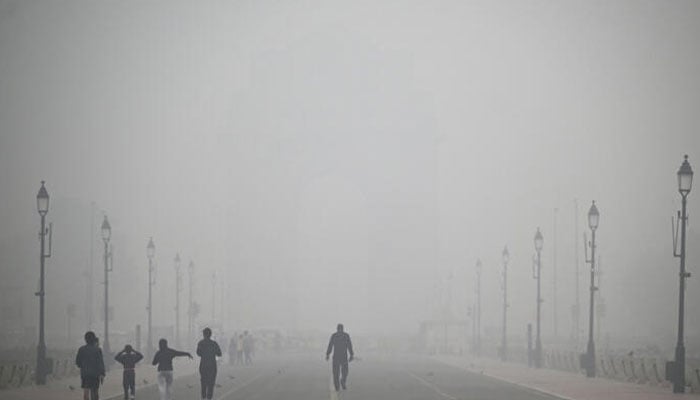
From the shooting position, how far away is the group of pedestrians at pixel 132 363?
32.0m

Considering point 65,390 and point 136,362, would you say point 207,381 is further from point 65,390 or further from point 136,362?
point 65,390

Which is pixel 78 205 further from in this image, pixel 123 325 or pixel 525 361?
pixel 525 361

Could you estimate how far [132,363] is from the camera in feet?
116

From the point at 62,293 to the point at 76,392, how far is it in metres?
84.7

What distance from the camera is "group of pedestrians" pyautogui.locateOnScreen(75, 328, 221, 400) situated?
32000 mm

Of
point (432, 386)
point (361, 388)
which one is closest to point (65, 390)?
point (361, 388)

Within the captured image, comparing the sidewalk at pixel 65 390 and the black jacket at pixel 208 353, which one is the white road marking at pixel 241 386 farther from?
the black jacket at pixel 208 353

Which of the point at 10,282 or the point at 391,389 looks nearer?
the point at 391,389

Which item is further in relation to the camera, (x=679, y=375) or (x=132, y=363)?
(x=679, y=375)

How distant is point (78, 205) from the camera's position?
143125 millimetres

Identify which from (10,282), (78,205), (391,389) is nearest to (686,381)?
(391,389)

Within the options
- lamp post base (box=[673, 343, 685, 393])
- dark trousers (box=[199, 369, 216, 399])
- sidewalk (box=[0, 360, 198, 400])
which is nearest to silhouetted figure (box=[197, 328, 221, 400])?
dark trousers (box=[199, 369, 216, 399])

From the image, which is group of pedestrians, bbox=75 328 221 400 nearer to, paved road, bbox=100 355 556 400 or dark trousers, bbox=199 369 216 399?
dark trousers, bbox=199 369 216 399

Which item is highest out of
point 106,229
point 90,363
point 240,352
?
point 106,229
